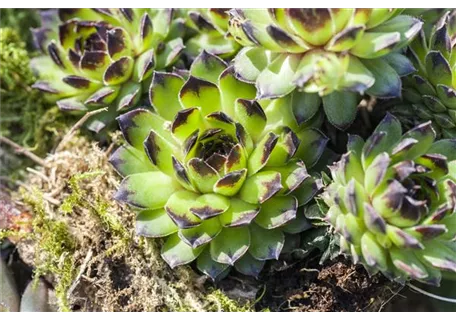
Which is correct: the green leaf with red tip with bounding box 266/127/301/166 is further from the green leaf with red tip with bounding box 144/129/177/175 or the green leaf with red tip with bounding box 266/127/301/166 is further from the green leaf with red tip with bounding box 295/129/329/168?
the green leaf with red tip with bounding box 144/129/177/175

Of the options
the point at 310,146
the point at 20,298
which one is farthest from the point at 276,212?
the point at 20,298

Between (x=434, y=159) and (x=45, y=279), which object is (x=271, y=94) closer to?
(x=434, y=159)

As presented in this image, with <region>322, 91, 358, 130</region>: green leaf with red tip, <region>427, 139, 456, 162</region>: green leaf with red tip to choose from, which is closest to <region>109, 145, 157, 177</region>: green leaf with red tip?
<region>322, 91, 358, 130</region>: green leaf with red tip

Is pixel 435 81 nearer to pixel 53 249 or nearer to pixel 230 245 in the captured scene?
pixel 230 245

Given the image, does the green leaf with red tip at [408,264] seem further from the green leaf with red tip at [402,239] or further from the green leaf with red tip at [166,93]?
the green leaf with red tip at [166,93]
